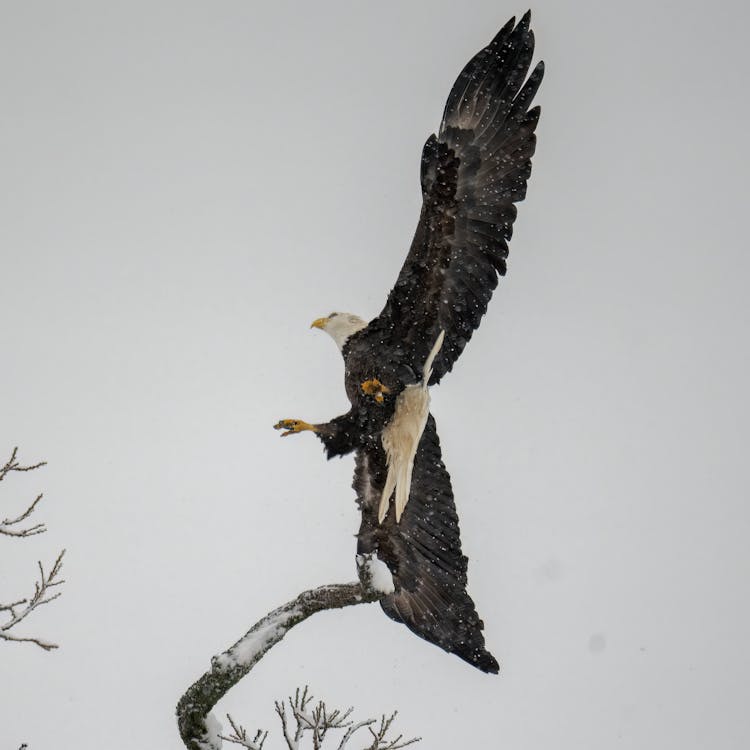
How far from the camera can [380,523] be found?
19.4 ft

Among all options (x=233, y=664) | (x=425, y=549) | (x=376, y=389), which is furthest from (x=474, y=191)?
(x=233, y=664)

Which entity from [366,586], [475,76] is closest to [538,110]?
[475,76]

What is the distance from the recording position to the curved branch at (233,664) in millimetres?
4941

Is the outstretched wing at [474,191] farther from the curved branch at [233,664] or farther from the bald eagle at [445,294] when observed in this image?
the curved branch at [233,664]

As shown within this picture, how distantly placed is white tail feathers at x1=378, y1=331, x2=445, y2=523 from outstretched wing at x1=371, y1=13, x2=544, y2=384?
0.23 metres

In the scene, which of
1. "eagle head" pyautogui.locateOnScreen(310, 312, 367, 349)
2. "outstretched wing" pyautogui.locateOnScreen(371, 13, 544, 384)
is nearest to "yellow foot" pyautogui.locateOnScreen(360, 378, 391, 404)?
"outstretched wing" pyautogui.locateOnScreen(371, 13, 544, 384)

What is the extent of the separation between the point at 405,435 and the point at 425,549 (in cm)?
85

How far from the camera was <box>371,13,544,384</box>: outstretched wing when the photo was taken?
18.1 feet

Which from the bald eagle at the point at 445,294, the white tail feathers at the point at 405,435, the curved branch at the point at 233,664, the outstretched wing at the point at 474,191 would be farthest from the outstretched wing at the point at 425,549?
the outstretched wing at the point at 474,191

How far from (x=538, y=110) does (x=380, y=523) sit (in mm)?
2844

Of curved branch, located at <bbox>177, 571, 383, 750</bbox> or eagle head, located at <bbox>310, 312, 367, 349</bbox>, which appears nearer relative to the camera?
curved branch, located at <bbox>177, 571, 383, 750</bbox>

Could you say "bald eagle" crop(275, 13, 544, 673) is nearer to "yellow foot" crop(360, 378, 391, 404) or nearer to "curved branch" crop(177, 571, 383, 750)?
"yellow foot" crop(360, 378, 391, 404)

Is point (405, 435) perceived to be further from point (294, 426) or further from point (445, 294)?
point (445, 294)

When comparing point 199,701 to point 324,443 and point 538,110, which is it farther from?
point 538,110
